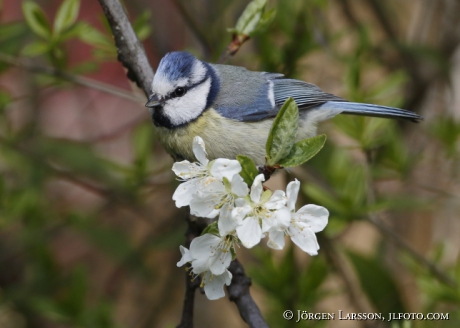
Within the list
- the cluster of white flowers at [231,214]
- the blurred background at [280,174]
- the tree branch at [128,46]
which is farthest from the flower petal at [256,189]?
the blurred background at [280,174]

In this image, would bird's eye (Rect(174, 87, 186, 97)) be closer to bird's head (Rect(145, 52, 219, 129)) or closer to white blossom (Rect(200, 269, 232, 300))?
bird's head (Rect(145, 52, 219, 129))

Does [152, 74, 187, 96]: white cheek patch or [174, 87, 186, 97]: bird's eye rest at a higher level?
[152, 74, 187, 96]: white cheek patch

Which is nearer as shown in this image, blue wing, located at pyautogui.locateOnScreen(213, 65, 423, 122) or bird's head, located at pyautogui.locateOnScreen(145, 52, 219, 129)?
bird's head, located at pyautogui.locateOnScreen(145, 52, 219, 129)

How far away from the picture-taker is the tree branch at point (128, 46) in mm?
1297

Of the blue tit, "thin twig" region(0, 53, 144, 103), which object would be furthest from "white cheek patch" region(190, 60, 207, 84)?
"thin twig" region(0, 53, 144, 103)

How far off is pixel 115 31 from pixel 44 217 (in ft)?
3.81

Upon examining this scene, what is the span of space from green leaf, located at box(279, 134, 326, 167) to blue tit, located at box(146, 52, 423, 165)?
25.7 inches

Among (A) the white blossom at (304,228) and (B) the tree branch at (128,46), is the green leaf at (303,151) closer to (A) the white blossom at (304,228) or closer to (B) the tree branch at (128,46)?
(A) the white blossom at (304,228)

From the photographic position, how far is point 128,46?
1.38m

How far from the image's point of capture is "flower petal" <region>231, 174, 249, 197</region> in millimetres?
960

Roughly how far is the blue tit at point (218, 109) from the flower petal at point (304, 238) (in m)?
0.66

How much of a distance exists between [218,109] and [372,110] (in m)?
0.50

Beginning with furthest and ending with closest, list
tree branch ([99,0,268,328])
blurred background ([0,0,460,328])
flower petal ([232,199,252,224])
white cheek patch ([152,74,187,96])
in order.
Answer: blurred background ([0,0,460,328]) → white cheek patch ([152,74,187,96]) → tree branch ([99,0,268,328]) → flower petal ([232,199,252,224])

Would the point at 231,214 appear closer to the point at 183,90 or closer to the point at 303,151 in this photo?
the point at 303,151
